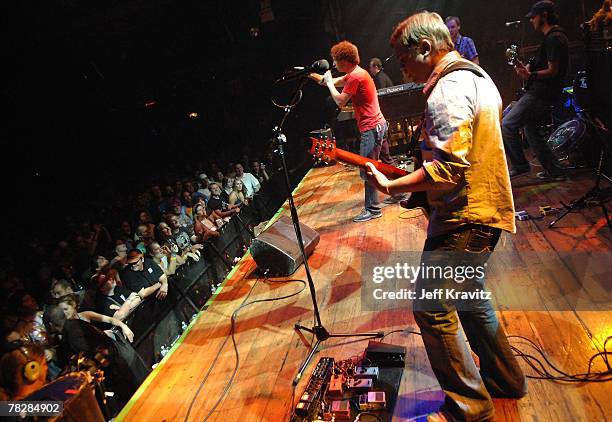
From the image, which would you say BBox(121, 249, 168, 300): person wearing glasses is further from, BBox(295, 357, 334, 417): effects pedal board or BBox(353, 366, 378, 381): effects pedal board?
BBox(353, 366, 378, 381): effects pedal board

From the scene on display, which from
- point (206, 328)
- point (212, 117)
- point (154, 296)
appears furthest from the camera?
point (212, 117)

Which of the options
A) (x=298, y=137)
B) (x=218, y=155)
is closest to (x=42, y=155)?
(x=218, y=155)

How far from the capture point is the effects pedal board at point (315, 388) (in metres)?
2.06

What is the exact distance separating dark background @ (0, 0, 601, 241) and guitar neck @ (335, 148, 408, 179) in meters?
6.12

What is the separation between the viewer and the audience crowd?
312cm

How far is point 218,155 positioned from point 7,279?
6085 mm

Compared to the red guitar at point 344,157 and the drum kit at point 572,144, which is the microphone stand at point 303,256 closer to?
the red guitar at point 344,157

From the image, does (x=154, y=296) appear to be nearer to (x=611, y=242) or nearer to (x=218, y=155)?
(x=611, y=242)

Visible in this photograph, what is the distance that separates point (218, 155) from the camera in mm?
9883

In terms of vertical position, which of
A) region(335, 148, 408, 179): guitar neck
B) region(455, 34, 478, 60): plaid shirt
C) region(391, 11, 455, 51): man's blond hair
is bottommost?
region(335, 148, 408, 179): guitar neck

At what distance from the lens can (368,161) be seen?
6.87ft

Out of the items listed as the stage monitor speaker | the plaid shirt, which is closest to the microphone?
the stage monitor speaker

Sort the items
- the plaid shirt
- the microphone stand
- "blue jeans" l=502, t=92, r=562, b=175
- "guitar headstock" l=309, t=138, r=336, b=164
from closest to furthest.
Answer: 1. the microphone stand
2. "guitar headstock" l=309, t=138, r=336, b=164
3. "blue jeans" l=502, t=92, r=562, b=175
4. the plaid shirt

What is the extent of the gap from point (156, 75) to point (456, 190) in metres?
9.42
